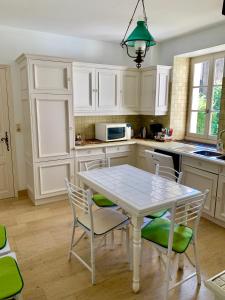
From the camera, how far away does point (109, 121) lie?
4457mm

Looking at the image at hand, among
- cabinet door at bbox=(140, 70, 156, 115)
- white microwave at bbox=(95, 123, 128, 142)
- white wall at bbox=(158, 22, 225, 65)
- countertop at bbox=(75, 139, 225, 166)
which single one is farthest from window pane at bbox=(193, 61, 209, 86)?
white microwave at bbox=(95, 123, 128, 142)

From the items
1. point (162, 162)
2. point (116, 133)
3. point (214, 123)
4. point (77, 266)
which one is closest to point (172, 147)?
point (162, 162)

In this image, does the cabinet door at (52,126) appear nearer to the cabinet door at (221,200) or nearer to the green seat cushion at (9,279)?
the green seat cushion at (9,279)

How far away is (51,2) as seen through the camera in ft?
8.50

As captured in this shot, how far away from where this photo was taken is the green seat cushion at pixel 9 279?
1.35m

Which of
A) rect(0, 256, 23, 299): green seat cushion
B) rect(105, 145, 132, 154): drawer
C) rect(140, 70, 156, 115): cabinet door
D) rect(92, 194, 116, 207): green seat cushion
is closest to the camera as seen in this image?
rect(0, 256, 23, 299): green seat cushion

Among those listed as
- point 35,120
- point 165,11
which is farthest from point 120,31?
point 35,120

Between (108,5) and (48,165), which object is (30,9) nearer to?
(108,5)

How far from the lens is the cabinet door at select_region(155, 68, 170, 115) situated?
402cm

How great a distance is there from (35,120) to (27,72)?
2.11 ft

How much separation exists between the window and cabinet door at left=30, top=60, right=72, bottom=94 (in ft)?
7.02

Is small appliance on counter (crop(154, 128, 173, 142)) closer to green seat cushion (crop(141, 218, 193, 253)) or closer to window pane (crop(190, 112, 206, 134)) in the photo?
window pane (crop(190, 112, 206, 134))

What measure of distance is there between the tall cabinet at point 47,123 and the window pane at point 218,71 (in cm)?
224

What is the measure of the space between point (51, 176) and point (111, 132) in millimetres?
1231
